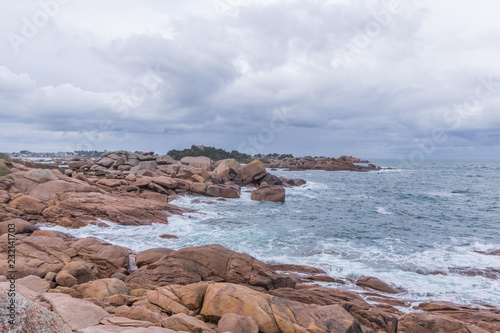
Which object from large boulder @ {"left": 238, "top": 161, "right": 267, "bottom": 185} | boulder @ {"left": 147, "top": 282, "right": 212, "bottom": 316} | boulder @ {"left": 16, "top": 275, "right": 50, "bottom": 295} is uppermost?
large boulder @ {"left": 238, "top": 161, "right": 267, "bottom": 185}

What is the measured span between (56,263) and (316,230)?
17.5 metres

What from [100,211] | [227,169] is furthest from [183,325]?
[227,169]

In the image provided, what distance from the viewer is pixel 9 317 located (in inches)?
114

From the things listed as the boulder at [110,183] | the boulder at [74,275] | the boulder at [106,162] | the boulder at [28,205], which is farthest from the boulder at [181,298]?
the boulder at [106,162]

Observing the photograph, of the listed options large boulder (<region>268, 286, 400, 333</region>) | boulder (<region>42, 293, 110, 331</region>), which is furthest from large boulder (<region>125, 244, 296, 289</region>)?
boulder (<region>42, 293, 110, 331</region>)

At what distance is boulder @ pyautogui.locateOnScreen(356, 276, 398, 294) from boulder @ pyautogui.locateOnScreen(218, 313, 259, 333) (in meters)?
7.99

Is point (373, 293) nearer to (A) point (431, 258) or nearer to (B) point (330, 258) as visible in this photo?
(B) point (330, 258)

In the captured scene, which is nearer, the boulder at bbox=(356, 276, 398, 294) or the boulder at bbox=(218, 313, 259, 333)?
the boulder at bbox=(218, 313, 259, 333)

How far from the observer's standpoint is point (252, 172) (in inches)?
1860

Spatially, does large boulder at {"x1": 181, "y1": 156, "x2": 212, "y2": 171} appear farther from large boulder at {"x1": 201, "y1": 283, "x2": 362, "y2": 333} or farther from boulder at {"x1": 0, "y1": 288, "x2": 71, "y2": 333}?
boulder at {"x1": 0, "y1": 288, "x2": 71, "y2": 333}

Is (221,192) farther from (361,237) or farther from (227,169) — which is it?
(361,237)

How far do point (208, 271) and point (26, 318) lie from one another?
28.9 feet

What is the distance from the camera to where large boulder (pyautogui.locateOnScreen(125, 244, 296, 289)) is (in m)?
10.9

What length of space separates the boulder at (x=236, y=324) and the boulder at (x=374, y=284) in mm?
7990
